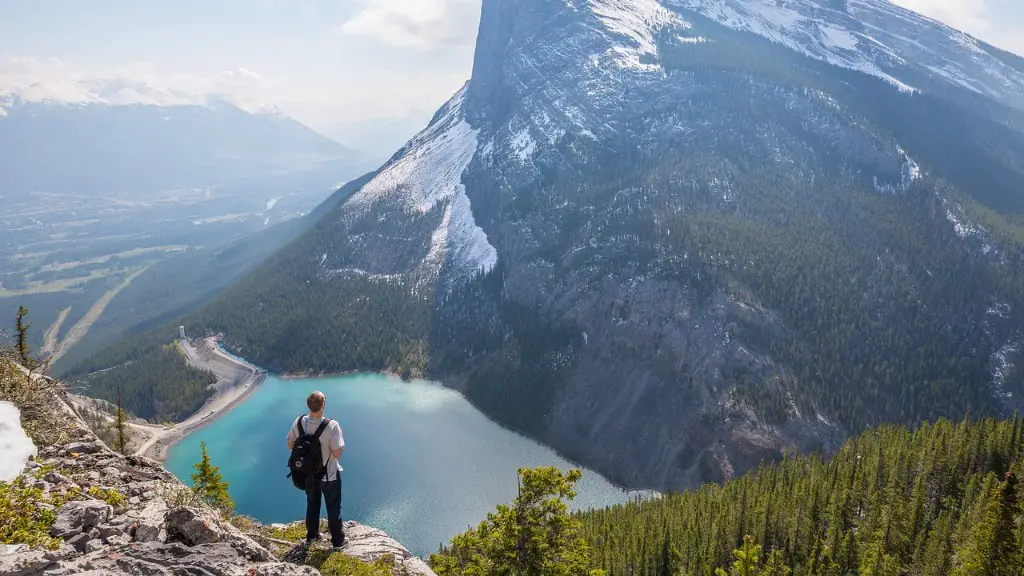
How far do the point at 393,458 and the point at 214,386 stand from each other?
6270 cm

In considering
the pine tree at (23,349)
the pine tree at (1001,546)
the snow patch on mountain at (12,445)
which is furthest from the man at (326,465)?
the pine tree at (1001,546)

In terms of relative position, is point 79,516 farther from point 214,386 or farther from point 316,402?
point 214,386

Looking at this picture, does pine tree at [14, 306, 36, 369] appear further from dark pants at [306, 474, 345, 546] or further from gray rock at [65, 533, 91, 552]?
dark pants at [306, 474, 345, 546]

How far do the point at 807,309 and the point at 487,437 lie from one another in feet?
237

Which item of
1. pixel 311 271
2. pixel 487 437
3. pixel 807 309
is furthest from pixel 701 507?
pixel 311 271

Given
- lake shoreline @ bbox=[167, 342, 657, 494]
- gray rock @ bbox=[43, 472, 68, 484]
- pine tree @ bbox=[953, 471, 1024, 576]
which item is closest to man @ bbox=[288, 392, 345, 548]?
gray rock @ bbox=[43, 472, 68, 484]

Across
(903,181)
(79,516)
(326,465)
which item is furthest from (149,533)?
(903,181)

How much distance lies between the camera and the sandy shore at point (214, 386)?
113925 mm

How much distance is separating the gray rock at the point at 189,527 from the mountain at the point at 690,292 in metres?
97.9

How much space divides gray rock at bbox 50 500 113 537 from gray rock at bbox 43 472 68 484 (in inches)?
63.0

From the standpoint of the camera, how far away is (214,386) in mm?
141250

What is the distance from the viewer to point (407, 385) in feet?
478

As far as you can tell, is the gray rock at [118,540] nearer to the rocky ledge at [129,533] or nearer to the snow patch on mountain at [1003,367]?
the rocky ledge at [129,533]

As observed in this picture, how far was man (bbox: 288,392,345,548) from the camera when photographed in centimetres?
1611
